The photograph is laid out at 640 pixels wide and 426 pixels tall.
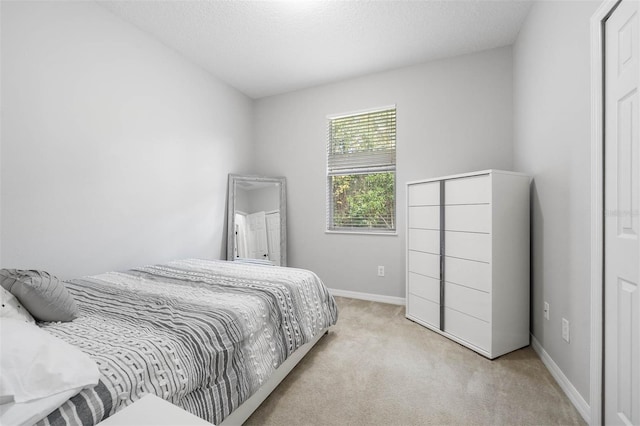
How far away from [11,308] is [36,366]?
2.28 feet

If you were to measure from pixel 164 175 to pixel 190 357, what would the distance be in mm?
2204

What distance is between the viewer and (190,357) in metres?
1.14

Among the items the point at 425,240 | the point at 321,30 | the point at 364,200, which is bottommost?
the point at 425,240

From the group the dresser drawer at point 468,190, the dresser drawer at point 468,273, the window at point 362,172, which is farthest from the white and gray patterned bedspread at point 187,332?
the window at point 362,172

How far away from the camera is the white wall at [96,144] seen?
1844 mm

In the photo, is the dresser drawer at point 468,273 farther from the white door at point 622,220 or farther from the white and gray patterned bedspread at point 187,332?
the white and gray patterned bedspread at point 187,332

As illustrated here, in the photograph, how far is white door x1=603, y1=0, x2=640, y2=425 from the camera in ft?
3.73

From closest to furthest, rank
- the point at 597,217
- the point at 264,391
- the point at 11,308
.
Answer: the point at 11,308
the point at 597,217
the point at 264,391

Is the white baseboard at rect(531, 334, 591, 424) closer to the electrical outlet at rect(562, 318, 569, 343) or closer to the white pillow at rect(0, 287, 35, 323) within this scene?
the electrical outlet at rect(562, 318, 569, 343)

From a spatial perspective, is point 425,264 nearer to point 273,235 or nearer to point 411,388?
point 411,388

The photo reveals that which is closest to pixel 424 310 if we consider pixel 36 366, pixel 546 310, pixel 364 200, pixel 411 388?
pixel 546 310

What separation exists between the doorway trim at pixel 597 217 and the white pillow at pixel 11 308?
101 inches

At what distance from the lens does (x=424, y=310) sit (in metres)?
2.69

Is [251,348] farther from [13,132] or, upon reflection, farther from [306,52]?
[306,52]
